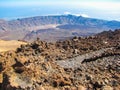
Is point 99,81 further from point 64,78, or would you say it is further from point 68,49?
point 68,49

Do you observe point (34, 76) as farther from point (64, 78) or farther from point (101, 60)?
point (101, 60)

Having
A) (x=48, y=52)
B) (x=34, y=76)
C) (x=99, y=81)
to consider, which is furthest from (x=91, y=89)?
(x=48, y=52)

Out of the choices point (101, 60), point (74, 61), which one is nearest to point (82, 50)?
point (74, 61)

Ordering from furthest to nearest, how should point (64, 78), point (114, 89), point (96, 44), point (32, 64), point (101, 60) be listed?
1. point (96, 44)
2. point (101, 60)
3. point (32, 64)
4. point (64, 78)
5. point (114, 89)

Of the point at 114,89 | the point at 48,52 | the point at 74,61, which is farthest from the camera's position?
the point at 48,52

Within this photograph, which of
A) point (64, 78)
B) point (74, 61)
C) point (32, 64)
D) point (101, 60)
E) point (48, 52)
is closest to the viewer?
point (64, 78)

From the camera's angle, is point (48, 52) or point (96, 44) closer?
point (48, 52)

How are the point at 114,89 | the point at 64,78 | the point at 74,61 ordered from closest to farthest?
the point at 114,89
the point at 64,78
the point at 74,61

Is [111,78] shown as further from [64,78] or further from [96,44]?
[96,44]

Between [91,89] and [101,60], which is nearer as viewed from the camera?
[91,89]
